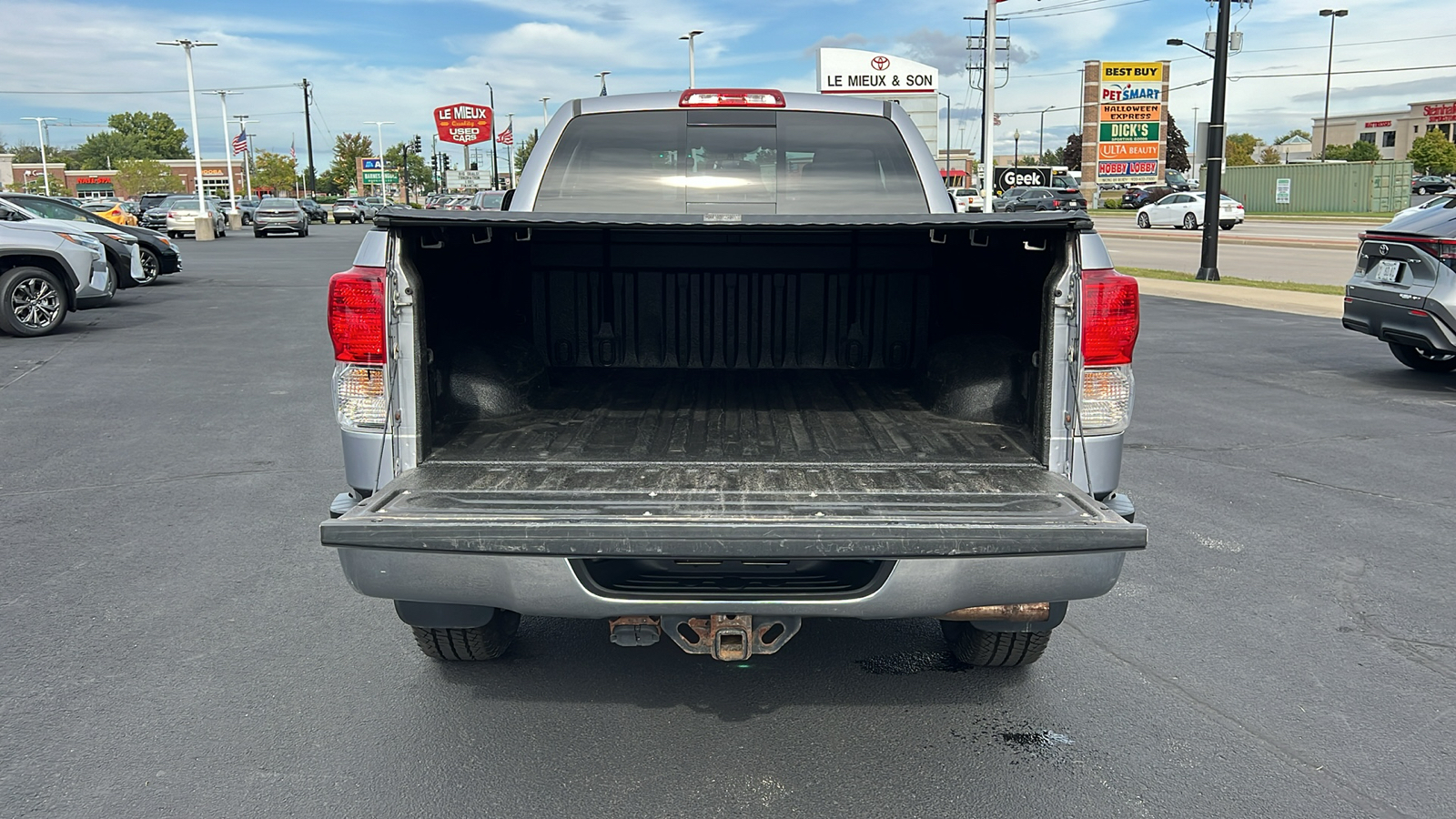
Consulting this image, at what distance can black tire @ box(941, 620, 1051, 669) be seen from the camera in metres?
3.84

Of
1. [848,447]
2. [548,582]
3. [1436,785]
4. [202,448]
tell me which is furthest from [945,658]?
[202,448]

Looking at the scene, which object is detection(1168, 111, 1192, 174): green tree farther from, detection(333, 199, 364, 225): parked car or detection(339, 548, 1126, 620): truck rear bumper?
detection(339, 548, 1126, 620): truck rear bumper

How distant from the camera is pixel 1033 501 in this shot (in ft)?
10.3

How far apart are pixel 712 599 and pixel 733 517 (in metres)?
0.25

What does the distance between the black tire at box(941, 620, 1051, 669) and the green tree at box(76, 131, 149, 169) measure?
588 feet

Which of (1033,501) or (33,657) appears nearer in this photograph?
(1033,501)

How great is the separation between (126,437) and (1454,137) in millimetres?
130685

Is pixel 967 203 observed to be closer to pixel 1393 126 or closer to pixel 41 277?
pixel 41 277

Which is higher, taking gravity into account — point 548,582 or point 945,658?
point 548,582

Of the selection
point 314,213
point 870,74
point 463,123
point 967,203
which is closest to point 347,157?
point 463,123

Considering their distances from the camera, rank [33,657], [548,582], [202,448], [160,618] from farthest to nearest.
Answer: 1. [202,448]
2. [160,618]
3. [33,657]
4. [548,582]

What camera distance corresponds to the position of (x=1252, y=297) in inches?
673

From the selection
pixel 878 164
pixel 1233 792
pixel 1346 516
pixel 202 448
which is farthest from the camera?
pixel 202 448

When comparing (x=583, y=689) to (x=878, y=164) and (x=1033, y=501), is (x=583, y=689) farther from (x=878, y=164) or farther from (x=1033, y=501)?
(x=878, y=164)
